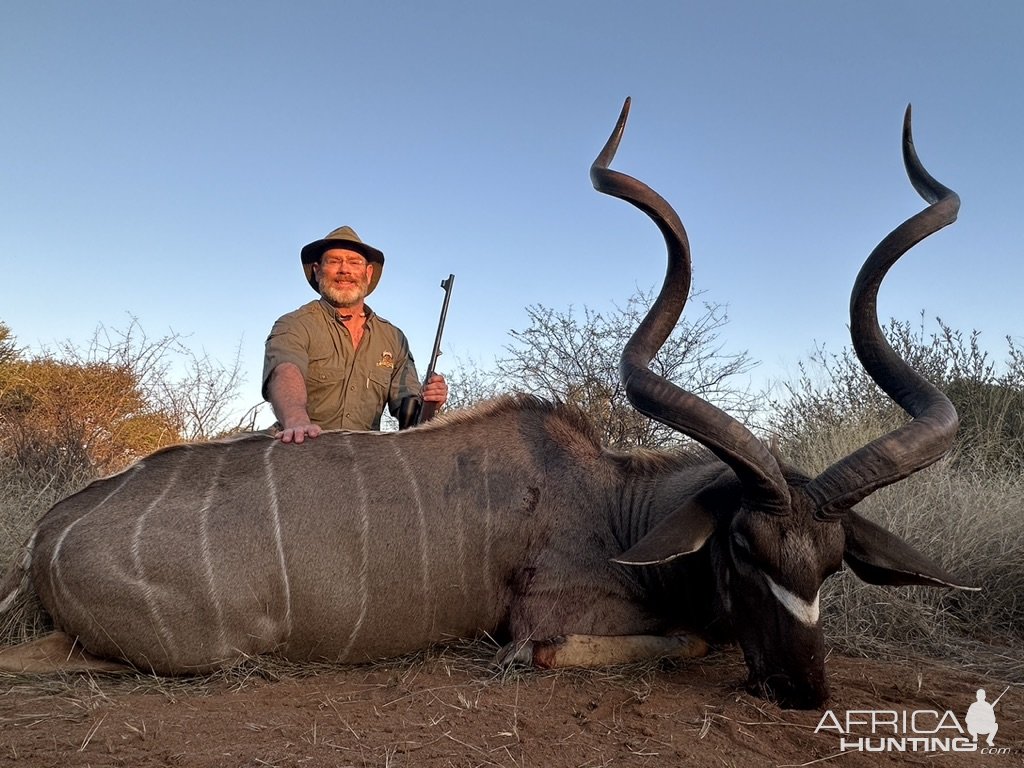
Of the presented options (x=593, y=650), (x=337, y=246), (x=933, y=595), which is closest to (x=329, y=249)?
(x=337, y=246)

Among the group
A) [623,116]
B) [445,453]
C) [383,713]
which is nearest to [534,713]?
[383,713]

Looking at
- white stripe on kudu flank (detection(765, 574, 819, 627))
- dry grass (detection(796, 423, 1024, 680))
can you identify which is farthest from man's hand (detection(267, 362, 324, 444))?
dry grass (detection(796, 423, 1024, 680))

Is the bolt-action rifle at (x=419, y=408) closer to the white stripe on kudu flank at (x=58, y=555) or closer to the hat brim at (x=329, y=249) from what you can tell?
the hat brim at (x=329, y=249)

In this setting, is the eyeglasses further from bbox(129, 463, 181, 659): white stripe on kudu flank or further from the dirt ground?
the dirt ground

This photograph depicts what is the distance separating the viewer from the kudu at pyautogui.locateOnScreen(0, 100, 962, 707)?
2607mm

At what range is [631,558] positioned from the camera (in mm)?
2562

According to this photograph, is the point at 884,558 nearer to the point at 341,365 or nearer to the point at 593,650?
the point at 593,650

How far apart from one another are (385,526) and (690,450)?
1.46 meters

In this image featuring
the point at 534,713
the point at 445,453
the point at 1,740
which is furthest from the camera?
the point at 445,453

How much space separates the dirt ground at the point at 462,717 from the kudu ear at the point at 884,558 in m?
0.40

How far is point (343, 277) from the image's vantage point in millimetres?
4660

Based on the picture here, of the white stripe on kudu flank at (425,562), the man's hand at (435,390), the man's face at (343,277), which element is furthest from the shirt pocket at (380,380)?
the white stripe on kudu flank at (425,562)

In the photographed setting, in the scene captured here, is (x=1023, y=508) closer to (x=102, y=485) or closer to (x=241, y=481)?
(x=241, y=481)

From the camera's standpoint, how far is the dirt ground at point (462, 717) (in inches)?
83.6
